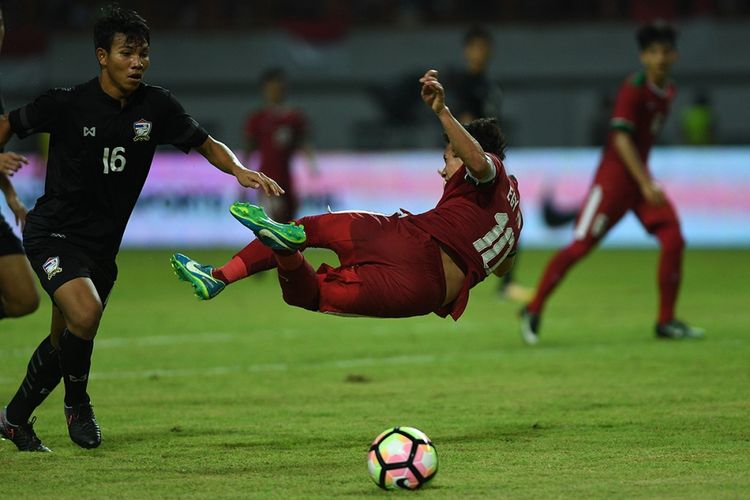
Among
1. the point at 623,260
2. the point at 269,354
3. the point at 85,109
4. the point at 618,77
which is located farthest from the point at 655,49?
the point at 618,77

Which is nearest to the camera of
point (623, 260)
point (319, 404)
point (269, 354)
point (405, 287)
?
point (405, 287)

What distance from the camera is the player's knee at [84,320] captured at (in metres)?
5.94

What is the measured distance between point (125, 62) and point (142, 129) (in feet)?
1.14

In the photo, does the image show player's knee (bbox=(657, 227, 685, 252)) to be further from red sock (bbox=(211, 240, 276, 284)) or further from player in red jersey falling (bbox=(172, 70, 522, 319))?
red sock (bbox=(211, 240, 276, 284))

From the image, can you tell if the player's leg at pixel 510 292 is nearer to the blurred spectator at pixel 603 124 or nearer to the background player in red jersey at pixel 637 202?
the background player in red jersey at pixel 637 202

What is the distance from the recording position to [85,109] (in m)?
6.18

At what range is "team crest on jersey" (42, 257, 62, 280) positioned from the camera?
19.8 ft

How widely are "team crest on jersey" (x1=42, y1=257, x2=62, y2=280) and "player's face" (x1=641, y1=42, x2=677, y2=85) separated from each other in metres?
5.89

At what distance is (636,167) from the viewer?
10141 millimetres

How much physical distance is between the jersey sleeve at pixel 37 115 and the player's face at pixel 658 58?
18.7 feet

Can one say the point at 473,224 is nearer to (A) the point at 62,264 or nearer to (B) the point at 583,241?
(A) the point at 62,264

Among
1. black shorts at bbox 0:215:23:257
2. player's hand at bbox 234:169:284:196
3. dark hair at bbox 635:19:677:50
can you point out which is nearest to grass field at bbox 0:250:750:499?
black shorts at bbox 0:215:23:257

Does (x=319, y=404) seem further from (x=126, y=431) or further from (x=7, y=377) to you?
(x=7, y=377)

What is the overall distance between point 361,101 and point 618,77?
546 centimetres
